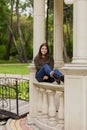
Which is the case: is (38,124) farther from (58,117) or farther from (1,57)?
(1,57)

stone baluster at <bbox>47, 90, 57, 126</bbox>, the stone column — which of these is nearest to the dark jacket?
stone baluster at <bbox>47, 90, 57, 126</bbox>

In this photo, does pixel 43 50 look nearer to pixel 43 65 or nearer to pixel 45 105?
pixel 43 65

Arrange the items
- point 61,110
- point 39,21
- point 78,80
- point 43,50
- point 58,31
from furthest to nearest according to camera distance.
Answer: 1. point 58,31
2. point 39,21
3. point 43,50
4. point 61,110
5. point 78,80

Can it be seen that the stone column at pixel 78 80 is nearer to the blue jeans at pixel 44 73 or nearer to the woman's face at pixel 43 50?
the blue jeans at pixel 44 73

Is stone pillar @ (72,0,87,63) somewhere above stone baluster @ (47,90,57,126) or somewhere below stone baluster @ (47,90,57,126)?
above

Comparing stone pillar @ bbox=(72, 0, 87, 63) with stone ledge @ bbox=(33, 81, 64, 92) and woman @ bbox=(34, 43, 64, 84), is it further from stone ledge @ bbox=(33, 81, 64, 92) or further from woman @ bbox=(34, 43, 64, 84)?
woman @ bbox=(34, 43, 64, 84)

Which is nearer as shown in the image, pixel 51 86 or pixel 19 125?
pixel 51 86

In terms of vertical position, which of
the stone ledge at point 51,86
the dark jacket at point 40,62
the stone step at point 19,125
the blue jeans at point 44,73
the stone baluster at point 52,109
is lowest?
the stone step at point 19,125

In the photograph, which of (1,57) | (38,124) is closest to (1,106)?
(38,124)

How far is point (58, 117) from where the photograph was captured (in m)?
6.82

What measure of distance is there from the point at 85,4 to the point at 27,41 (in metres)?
54.1

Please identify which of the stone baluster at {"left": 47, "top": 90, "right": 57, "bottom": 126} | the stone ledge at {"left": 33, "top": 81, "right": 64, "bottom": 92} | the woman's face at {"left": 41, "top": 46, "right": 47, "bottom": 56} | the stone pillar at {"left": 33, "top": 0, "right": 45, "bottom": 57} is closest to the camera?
the stone ledge at {"left": 33, "top": 81, "right": 64, "bottom": 92}

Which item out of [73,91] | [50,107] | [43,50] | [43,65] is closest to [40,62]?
[43,65]

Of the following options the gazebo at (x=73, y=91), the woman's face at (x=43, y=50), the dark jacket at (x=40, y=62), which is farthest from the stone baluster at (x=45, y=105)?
the woman's face at (x=43, y=50)
